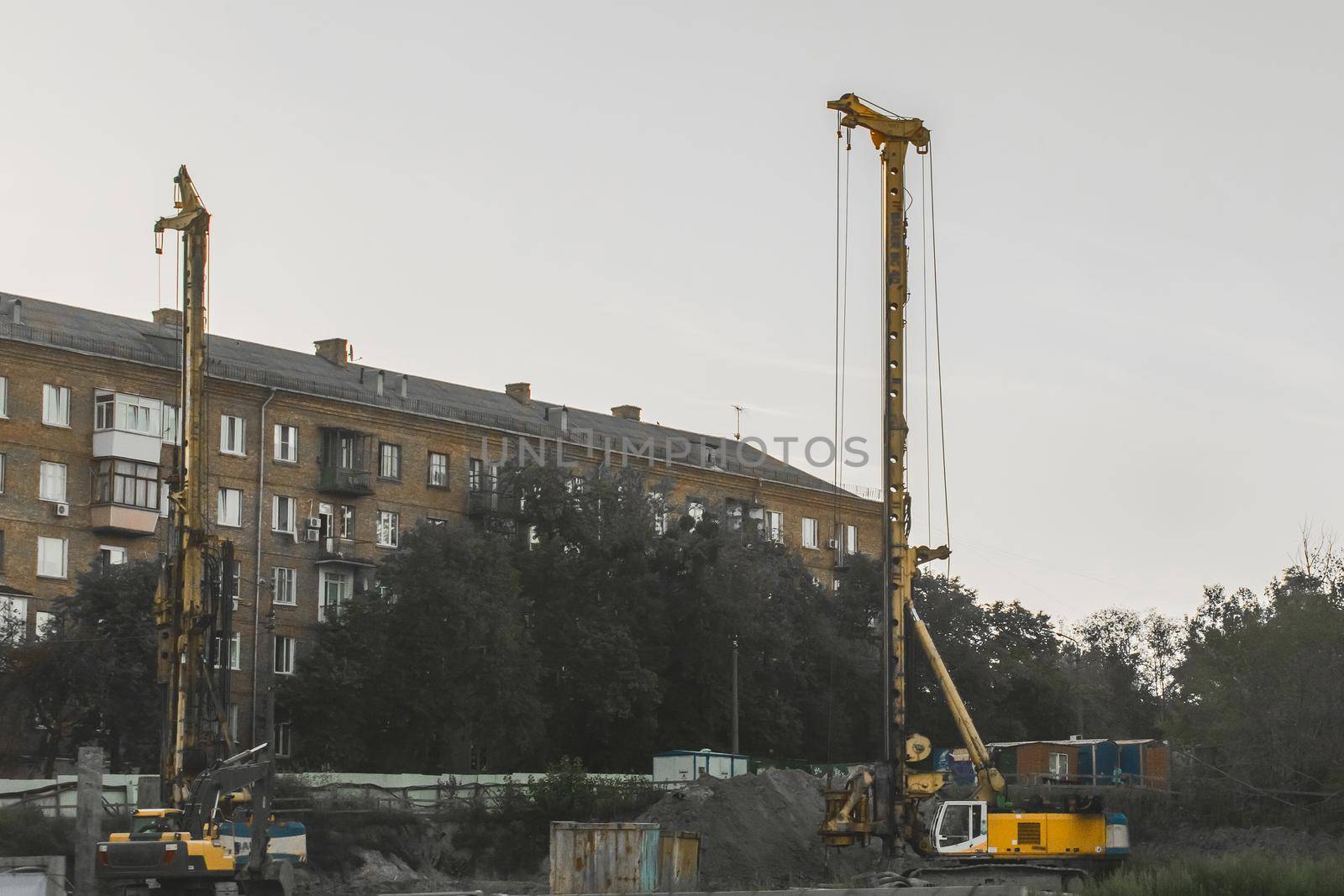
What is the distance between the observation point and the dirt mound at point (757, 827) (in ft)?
136

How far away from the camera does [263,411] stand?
205 ft

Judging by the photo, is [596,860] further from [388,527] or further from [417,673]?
[388,527]

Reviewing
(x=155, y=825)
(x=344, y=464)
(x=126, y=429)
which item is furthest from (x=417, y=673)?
(x=155, y=825)

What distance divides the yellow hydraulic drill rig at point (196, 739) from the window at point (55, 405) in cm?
2007

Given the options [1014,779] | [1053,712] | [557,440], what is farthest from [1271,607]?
[557,440]

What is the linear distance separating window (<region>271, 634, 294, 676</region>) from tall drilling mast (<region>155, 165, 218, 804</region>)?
2608 centimetres

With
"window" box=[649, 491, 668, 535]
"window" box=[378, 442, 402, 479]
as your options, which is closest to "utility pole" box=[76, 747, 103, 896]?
"window" box=[649, 491, 668, 535]

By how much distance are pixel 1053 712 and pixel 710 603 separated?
15761 millimetres

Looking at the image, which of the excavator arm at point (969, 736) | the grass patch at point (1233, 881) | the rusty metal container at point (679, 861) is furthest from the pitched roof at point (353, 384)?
the grass patch at point (1233, 881)

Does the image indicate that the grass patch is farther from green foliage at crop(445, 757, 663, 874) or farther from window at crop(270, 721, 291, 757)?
window at crop(270, 721, 291, 757)

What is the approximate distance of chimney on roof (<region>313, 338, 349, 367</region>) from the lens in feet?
232

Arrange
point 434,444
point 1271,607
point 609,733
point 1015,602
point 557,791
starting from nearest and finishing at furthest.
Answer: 1. point 557,791
2. point 1271,607
3. point 609,733
4. point 434,444
5. point 1015,602

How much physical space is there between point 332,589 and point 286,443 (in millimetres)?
5071

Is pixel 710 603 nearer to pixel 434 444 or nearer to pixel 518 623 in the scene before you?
pixel 518 623
